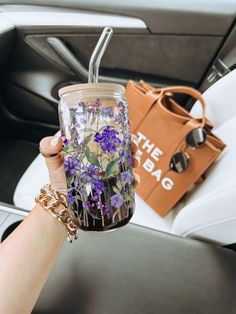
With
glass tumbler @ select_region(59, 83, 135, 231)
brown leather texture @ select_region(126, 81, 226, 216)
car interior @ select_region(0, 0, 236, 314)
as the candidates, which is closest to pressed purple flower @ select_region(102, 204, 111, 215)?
glass tumbler @ select_region(59, 83, 135, 231)

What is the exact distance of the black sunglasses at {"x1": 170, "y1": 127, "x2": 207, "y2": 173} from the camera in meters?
0.97

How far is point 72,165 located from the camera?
0.55 m

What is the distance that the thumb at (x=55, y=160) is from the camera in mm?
636

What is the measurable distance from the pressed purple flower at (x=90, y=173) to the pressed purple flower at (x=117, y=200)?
0.12 feet

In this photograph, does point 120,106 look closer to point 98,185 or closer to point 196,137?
point 98,185

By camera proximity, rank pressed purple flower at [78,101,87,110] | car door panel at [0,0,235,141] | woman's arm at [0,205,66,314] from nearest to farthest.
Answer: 1. pressed purple flower at [78,101,87,110]
2. woman's arm at [0,205,66,314]
3. car door panel at [0,0,235,141]

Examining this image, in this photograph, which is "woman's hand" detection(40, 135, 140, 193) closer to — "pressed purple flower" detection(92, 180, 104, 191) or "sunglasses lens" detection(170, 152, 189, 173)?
"pressed purple flower" detection(92, 180, 104, 191)

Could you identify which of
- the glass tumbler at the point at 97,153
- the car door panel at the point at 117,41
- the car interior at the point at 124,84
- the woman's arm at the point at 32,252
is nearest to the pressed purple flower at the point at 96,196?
the glass tumbler at the point at 97,153

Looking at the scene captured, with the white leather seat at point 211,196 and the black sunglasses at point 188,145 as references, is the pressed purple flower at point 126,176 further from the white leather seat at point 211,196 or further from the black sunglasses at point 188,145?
the black sunglasses at point 188,145

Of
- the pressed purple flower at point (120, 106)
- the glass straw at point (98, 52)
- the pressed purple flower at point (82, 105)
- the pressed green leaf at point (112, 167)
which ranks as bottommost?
the pressed green leaf at point (112, 167)

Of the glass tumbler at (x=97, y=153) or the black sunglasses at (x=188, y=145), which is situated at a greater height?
the glass tumbler at (x=97, y=153)

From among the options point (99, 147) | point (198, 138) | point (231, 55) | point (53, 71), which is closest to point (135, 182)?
point (99, 147)

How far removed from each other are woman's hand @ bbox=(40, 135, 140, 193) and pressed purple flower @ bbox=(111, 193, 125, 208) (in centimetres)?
8

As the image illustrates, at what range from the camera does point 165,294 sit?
719 millimetres
